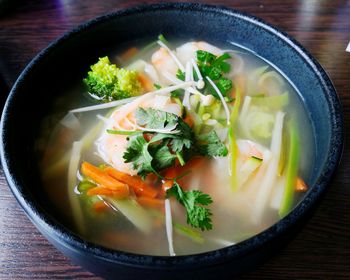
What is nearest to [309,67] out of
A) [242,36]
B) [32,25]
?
[242,36]

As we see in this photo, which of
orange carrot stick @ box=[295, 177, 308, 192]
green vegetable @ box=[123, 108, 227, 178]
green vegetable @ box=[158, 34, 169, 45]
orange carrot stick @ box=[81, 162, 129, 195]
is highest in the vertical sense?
green vegetable @ box=[158, 34, 169, 45]

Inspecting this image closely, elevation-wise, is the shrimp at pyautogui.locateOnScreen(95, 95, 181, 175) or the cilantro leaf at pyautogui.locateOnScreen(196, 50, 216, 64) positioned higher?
the cilantro leaf at pyautogui.locateOnScreen(196, 50, 216, 64)

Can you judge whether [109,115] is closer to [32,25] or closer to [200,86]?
[200,86]

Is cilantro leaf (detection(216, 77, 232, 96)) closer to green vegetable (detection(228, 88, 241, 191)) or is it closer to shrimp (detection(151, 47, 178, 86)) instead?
green vegetable (detection(228, 88, 241, 191))

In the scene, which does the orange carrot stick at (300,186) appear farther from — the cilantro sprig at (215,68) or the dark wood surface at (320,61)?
the cilantro sprig at (215,68)

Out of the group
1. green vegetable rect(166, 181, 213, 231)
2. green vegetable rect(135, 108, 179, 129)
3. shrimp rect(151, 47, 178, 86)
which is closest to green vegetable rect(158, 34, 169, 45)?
shrimp rect(151, 47, 178, 86)

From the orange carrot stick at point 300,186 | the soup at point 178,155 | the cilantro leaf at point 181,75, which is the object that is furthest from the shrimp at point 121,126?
the orange carrot stick at point 300,186

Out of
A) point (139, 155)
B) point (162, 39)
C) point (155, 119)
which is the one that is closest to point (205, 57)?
point (162, 39)

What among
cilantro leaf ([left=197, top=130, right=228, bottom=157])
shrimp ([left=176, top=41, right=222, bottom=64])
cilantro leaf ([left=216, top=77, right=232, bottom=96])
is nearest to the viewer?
cilantro leaf ([left=197, top=130, right=228, bottom=157])
